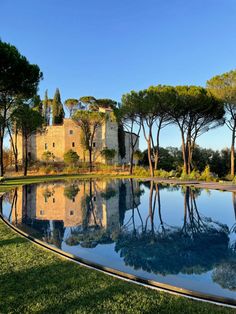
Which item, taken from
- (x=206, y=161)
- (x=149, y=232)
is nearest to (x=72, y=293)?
(x=149, y=232)

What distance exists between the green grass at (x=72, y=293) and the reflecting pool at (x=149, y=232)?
711 mm

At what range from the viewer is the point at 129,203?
36.7ft

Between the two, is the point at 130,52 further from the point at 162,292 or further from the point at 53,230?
the point at 162,292

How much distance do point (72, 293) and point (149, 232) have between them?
4094 mm

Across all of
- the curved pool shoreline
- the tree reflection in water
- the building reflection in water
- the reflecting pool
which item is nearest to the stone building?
the building reflection in water

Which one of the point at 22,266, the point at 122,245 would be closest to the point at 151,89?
the point at 122,245

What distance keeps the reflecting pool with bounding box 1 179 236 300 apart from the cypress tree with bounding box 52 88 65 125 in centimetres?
3381

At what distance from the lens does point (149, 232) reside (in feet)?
21.9

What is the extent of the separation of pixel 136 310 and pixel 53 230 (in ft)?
14.8

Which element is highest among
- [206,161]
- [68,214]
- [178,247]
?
[206,161]

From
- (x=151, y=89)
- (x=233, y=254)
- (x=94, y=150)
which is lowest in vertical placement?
(x=233, y=254)

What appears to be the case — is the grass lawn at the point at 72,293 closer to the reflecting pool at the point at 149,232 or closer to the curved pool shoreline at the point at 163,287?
the curved pool shoreline at the point at 163,287

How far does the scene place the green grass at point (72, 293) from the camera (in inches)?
97.8

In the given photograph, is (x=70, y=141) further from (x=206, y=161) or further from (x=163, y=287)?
(x=163, y=287)
